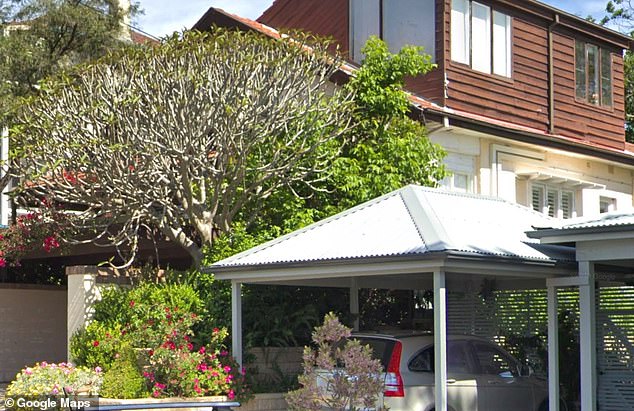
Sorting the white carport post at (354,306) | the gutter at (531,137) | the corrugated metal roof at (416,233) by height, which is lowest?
the white carport post at (354,306)

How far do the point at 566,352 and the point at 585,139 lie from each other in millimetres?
9679

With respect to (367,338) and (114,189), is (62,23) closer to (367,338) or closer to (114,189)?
(114,189)

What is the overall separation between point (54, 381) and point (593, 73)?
16055 millimetres

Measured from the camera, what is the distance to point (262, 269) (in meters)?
14.7

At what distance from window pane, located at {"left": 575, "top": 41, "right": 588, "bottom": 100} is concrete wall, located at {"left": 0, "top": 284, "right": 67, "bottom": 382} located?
13199 millimetres

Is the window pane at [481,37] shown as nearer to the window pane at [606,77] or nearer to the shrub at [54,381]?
the window pane at [606,77]

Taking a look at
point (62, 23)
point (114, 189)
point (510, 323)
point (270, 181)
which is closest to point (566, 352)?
point (510, 323)

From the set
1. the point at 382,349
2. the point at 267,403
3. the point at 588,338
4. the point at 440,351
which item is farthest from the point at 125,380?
the point at 588,338

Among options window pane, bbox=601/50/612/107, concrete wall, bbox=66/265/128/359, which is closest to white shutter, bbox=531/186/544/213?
window pane, bbox=601/50/612/107

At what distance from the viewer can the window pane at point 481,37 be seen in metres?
22.1

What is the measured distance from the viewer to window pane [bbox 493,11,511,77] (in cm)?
2266

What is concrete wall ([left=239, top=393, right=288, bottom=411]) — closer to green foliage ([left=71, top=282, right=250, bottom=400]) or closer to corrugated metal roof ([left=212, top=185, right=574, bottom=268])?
green foliage ([left=71, top=282, right=250, bottom=400])

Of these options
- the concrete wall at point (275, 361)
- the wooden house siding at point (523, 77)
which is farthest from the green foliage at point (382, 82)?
the concrete wall at point (275, 361)

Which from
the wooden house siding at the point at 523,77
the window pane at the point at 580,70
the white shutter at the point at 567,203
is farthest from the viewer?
the window pane at the point at 580,70
